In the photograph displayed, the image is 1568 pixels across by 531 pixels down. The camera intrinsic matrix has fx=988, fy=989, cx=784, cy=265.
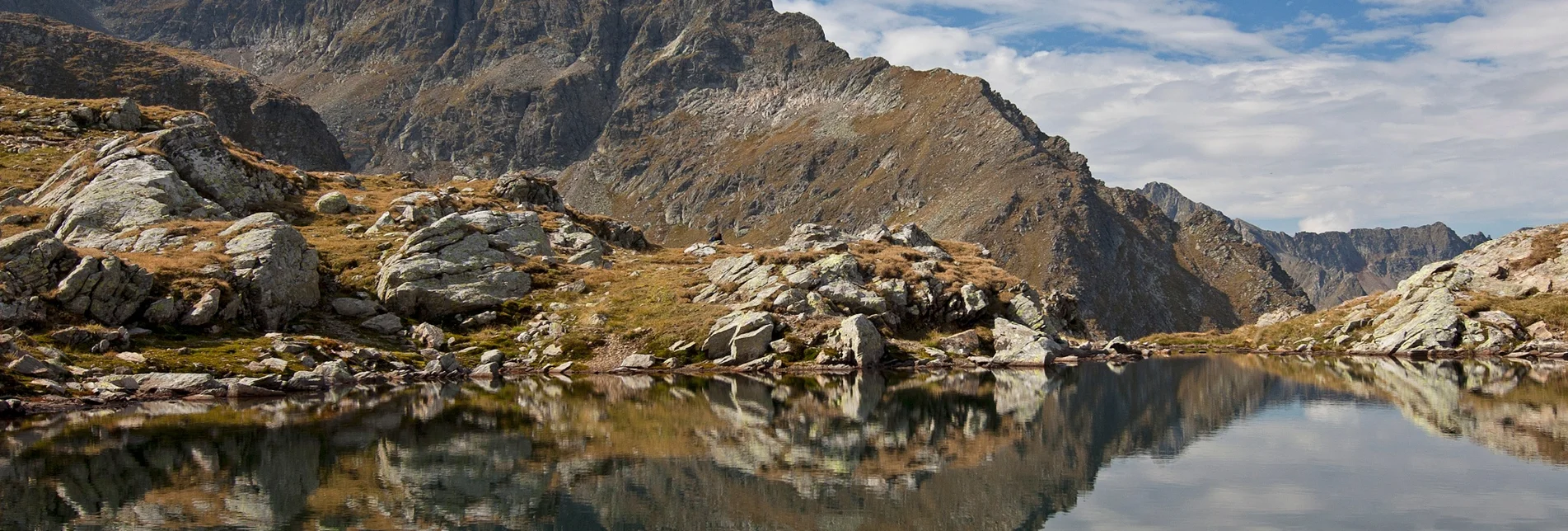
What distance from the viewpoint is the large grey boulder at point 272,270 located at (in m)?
69.6

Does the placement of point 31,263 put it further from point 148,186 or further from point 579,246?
Answer: point 579,246

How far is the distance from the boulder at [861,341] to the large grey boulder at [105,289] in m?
47.9

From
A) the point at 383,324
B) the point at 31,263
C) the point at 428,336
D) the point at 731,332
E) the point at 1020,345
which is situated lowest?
the point at 1020,345

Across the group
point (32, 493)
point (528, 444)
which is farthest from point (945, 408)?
point (32, 493)

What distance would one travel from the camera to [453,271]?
82.6 metres

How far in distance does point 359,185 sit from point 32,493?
93608 millimetres

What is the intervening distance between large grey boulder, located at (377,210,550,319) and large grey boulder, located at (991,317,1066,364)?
4102 cm

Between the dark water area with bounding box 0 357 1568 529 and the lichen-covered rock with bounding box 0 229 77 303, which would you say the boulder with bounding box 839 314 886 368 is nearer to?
the dark water area with bounding box 0 357 1568 529

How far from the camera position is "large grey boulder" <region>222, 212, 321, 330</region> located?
69562mm

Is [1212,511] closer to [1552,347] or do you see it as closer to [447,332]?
[447,332]

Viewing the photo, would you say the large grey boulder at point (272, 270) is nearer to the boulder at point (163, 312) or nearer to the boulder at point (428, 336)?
the boulder at point (163, 312)

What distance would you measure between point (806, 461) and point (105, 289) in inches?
1937

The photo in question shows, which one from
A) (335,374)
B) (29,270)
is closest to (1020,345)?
(335,374)

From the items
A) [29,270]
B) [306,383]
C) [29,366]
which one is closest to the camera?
[29,366]
